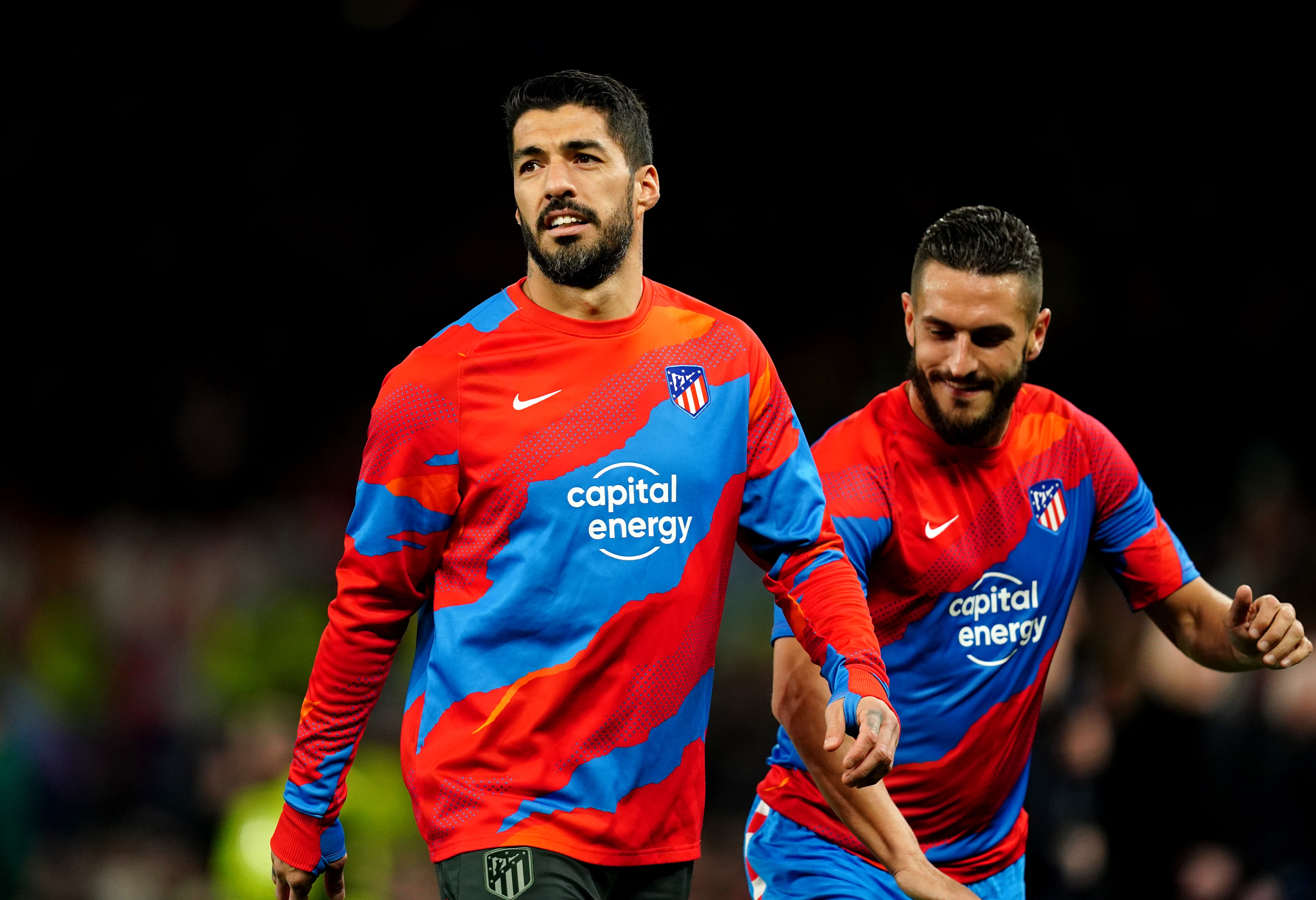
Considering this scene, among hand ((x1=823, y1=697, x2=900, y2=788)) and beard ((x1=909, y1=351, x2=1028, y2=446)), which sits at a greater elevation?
beard ((x1=909, y1=351, x2=1028, y2=446))

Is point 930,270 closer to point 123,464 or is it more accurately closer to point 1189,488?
point 1189,488

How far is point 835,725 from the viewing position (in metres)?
2.67

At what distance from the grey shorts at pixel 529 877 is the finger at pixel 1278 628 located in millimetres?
1436

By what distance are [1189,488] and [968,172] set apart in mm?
2584

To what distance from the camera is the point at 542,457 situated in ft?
9.52

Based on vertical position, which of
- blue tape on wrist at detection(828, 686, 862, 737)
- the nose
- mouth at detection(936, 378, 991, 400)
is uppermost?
the nose

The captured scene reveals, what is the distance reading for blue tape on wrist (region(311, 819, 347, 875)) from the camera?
10.2 ft

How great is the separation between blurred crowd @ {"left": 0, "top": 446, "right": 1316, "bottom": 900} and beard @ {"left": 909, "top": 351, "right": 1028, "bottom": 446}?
261 cm

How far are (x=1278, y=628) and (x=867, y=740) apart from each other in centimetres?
125

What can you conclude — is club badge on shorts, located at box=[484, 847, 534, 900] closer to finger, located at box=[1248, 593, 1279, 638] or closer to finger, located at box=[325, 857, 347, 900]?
finger, located at box=[325, 857, 347, 900]

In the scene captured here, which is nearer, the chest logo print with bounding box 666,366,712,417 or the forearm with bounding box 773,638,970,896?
the chest logo print with bounding box 666,366,712,417

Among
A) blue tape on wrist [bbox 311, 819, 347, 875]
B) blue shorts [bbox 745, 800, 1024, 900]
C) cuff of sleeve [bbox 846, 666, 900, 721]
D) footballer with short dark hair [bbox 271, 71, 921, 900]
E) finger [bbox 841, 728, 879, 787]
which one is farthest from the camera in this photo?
blue shorts [bbox 745, 800, 1024, 900]

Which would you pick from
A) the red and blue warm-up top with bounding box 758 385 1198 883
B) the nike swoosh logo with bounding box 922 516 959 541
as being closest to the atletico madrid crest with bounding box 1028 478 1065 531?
the red and blue warm-up top with bounding box 758 385 1198 883

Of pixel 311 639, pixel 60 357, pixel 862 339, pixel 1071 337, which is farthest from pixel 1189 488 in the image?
pixel 60 357
